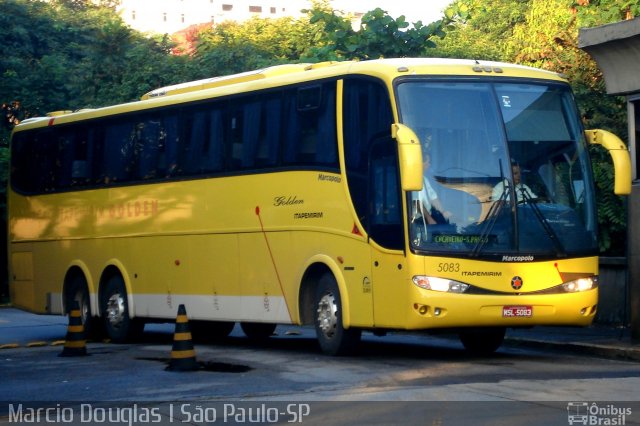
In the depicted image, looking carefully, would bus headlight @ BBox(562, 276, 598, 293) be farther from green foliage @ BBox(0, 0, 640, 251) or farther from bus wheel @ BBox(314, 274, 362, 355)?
green foliage @ BBox(0, 0, 640, 251)

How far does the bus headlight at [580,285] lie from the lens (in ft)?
48.5

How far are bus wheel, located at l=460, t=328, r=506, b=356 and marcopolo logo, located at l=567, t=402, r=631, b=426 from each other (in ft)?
17.8

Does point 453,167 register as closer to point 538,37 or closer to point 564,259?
point 564,259

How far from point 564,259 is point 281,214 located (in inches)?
157

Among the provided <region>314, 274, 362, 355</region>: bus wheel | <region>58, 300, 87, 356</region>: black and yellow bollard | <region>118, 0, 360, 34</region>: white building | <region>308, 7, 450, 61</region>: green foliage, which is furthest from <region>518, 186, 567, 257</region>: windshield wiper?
<region>118, 0, 360, 34</region>: white building

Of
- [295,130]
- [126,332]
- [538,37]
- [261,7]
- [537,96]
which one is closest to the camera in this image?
[537,96]

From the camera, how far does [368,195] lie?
15023mm

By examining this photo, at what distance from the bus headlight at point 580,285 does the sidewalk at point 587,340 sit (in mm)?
1098

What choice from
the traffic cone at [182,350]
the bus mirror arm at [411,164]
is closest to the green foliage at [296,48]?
the bus mirror arm at [411,164]

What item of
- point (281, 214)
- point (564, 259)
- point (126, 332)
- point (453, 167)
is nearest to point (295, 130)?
point (281, 214)

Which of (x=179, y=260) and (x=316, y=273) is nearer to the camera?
(x=316, y=273)

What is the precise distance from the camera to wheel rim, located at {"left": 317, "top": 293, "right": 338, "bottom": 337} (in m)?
15.6

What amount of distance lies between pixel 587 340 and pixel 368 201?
4.27m

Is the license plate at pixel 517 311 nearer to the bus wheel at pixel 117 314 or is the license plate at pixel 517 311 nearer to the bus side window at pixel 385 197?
the bus side window at pixel 385 197
